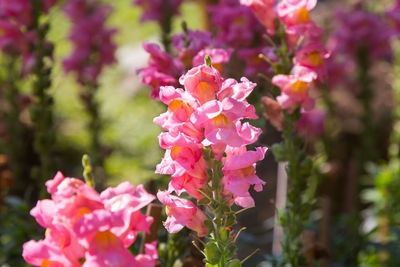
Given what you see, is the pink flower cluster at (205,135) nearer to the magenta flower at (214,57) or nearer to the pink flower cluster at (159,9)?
the magenta flower at (214,57)

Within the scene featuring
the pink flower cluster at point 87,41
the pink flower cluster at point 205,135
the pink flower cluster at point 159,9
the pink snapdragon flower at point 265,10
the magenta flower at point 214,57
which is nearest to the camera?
the pink flower cluster at point 205,135

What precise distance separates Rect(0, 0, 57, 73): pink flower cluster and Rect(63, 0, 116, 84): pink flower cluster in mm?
474

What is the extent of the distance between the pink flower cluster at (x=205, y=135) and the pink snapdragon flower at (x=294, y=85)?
15.0 inches

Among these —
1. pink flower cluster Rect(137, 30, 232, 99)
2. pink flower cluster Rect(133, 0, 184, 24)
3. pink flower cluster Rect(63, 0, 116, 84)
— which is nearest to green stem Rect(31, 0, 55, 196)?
pink flower cluster Rect(133, 0, 184, 24)

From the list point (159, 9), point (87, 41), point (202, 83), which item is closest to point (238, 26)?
point (159, 9)

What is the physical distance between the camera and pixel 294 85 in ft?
4.63

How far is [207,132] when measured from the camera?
96 centimetres

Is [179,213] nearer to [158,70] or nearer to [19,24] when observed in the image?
[158,70]

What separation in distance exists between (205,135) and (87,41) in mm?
2147

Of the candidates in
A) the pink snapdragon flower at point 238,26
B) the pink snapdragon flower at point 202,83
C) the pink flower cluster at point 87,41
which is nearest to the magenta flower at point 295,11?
the pink snapdragon flower at point 238,26

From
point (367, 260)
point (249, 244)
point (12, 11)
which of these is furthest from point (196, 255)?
point (12, 11)

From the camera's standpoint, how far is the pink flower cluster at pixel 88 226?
0.86 meters

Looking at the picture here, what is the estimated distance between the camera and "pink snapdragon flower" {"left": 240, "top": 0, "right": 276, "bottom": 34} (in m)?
1.49

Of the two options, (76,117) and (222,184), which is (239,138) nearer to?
(222,184)
